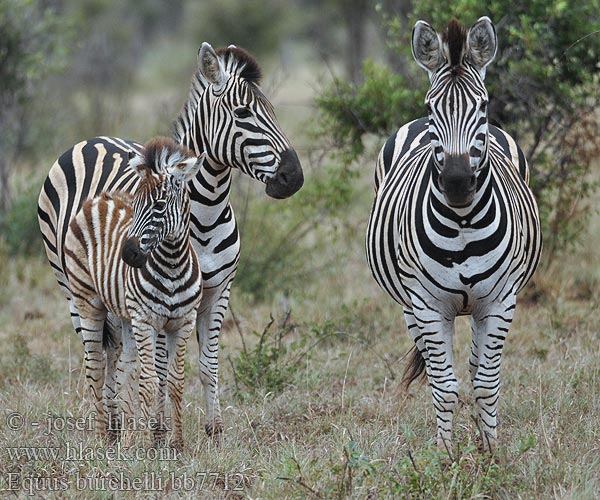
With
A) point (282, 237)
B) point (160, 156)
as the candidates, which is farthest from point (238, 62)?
point (282, 237)

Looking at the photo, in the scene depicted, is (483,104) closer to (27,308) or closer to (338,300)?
(338,300)

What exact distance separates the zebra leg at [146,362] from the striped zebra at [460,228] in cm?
160

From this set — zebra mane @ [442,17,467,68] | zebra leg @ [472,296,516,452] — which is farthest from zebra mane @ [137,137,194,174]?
zebra leg @ [472,296,516,452]

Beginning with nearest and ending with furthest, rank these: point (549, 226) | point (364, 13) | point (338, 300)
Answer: point (549, 226) < point (338, 300) < point (364, 13)

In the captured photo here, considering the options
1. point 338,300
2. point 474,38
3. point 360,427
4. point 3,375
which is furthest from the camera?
point 338,300

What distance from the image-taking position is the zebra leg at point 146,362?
5215 mm

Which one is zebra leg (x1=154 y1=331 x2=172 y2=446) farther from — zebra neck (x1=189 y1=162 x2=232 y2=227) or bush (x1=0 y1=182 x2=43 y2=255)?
bush (x1=0 y1=182 x2=43 y2=255)

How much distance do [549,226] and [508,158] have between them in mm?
3109

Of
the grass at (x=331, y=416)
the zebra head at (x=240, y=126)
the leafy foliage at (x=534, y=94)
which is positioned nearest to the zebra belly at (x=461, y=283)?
the grass at (x=331, y=416)

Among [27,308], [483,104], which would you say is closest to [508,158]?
[483,104]

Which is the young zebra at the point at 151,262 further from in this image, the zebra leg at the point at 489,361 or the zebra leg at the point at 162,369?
the zebra leg at the point at 489,361

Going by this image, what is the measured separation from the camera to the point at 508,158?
6039mm

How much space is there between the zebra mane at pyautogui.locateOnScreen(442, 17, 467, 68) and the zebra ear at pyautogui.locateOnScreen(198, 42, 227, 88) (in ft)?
5.48

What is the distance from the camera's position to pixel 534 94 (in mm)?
8266
